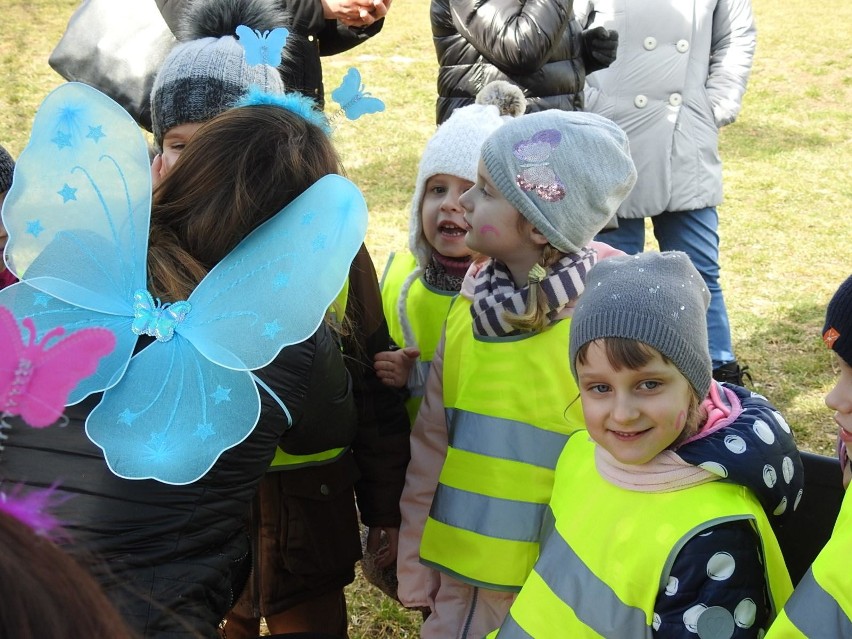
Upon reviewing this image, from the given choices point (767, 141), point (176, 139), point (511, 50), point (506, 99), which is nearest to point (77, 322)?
point (176, 139)

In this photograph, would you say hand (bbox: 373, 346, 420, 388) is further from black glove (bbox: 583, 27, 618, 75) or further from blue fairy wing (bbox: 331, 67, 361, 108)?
black glove (bbox: 583, 27, 618, 75)

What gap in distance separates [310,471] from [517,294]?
0.59 meters

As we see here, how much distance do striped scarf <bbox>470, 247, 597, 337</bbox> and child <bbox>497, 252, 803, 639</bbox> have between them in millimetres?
224

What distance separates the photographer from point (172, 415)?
1.53m

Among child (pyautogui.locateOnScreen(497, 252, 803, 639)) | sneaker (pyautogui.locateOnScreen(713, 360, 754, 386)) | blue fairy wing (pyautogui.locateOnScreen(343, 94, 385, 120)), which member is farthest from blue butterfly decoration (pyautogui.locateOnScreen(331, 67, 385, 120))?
sneaker (pyautogui.locateOnScreen(713, 360, 754, 386))

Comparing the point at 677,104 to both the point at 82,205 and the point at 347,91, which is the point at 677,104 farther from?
the point at 82,205

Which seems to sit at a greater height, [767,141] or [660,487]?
[660,487]

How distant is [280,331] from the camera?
1.55 metres

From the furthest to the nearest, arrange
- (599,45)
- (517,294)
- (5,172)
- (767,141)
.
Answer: (767,141) < (599,45) < (5,172) < (517,294)

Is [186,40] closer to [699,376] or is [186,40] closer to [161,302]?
[161,302]

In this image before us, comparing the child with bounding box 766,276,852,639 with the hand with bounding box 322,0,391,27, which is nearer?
the child with bounding box 766,276,852,639

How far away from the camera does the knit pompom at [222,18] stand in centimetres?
241

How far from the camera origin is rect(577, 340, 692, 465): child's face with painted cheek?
1.70 meters

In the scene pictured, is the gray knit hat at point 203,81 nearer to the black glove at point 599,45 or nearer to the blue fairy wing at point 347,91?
the blue fairy wing at point 347,91
